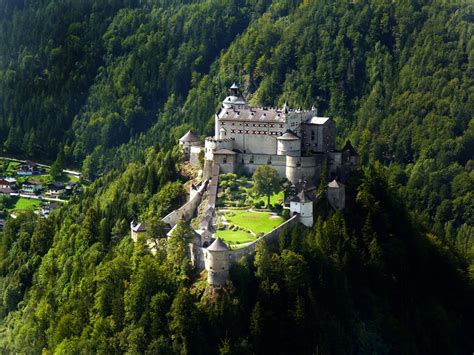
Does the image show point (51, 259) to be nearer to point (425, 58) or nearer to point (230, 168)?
point (230, 168)

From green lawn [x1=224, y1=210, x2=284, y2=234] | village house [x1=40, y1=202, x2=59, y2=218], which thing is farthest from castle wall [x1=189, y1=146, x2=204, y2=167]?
village house [x1=40, y1=202, x2=59, y2=218]

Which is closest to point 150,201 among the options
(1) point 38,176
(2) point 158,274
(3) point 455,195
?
(2) point 158,274

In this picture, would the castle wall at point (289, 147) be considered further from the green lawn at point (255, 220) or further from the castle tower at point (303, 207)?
the green lawn at point (255, 220)

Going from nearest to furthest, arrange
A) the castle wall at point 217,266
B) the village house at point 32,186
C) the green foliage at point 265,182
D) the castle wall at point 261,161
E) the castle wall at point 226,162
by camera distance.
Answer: the castle wall at point 217,266, the green foliage at point 265,182, the castle wall at point 261,161, the castle wall at point 226,162, the village house at point 32,186

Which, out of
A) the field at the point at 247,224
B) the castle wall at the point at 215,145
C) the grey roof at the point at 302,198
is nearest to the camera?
the field at the point at 247,224

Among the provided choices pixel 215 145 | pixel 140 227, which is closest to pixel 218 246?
pixel 140 227

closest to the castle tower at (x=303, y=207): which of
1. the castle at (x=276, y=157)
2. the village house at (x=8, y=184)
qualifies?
the castle at (x=276, y=157)

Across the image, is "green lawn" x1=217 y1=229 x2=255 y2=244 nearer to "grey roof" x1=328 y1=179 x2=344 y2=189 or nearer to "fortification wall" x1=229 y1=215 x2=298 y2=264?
"fortification wall" x1=229 y1=215 x2=298 y2=264
